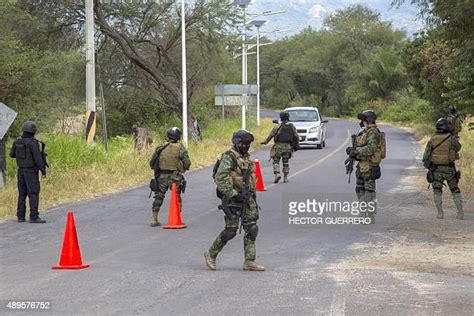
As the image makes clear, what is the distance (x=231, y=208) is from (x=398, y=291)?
2134 millimetres

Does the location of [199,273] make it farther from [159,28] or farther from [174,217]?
[159,28]

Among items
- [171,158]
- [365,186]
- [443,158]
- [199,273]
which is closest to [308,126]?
[443,158]

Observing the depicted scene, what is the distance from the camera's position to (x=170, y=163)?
42.0 feet

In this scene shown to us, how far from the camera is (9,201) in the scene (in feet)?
51.3

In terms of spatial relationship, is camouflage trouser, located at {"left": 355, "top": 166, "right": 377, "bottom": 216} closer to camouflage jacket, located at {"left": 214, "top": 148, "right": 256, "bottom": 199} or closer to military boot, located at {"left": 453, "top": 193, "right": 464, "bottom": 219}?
military boot, located at {"left": 453, "top": 193, "right": 464, "bottom": 219}

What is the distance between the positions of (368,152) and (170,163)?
10.4 feet

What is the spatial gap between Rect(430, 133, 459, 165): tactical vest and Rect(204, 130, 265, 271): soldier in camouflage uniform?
17.4 ft

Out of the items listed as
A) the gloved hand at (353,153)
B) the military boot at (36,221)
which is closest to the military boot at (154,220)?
the military boot at (36,221)

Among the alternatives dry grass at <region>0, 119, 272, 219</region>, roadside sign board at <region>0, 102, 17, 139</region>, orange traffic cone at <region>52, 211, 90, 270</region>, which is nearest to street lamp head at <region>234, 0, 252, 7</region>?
dry grass at <region>0, 119, 272, 219</region>

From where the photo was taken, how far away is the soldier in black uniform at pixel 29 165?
44.4ft

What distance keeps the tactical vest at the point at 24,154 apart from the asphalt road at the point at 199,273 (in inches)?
42.7

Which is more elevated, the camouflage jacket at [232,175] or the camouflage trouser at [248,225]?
the camouflage jacket at [232,175]

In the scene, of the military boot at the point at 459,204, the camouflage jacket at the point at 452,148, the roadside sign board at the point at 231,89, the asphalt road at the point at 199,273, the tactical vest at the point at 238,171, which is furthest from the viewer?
the roadside sign board at the point at 231,89

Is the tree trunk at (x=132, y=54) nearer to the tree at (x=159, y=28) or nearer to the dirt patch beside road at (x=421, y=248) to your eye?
the tree at (x=159, y=28)
